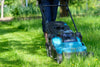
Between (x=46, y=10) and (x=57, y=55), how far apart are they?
112 centimetres

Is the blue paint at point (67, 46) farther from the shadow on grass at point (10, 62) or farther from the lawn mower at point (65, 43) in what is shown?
the shadow on grass at point (10, 62)

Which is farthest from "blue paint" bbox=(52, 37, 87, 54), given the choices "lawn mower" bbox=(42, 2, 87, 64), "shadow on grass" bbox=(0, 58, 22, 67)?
"shadow on grass" bbox=(0, 58, 22, 67)

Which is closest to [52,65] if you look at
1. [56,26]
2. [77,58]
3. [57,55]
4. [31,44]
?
[57,55]

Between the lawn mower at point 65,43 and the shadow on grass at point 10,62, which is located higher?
the lawn mower at point 65,43

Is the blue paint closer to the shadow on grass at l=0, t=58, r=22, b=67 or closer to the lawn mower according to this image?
the lawn mower

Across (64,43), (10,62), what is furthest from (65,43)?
(10,62)

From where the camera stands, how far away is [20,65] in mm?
2891

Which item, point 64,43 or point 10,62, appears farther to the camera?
point 10,62

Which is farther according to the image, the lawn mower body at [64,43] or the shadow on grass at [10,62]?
the shadow on grass at [10,62]

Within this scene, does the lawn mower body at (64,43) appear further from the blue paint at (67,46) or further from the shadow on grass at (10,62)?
the shadow on grass at (10,62)

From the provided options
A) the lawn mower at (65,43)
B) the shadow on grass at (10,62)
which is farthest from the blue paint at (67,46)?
the shadow on grass at (10,62)

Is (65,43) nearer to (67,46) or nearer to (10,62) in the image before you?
(67,46)

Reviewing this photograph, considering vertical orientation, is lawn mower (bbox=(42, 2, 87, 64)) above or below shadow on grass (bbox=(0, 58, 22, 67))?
above

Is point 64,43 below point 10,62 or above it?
above
